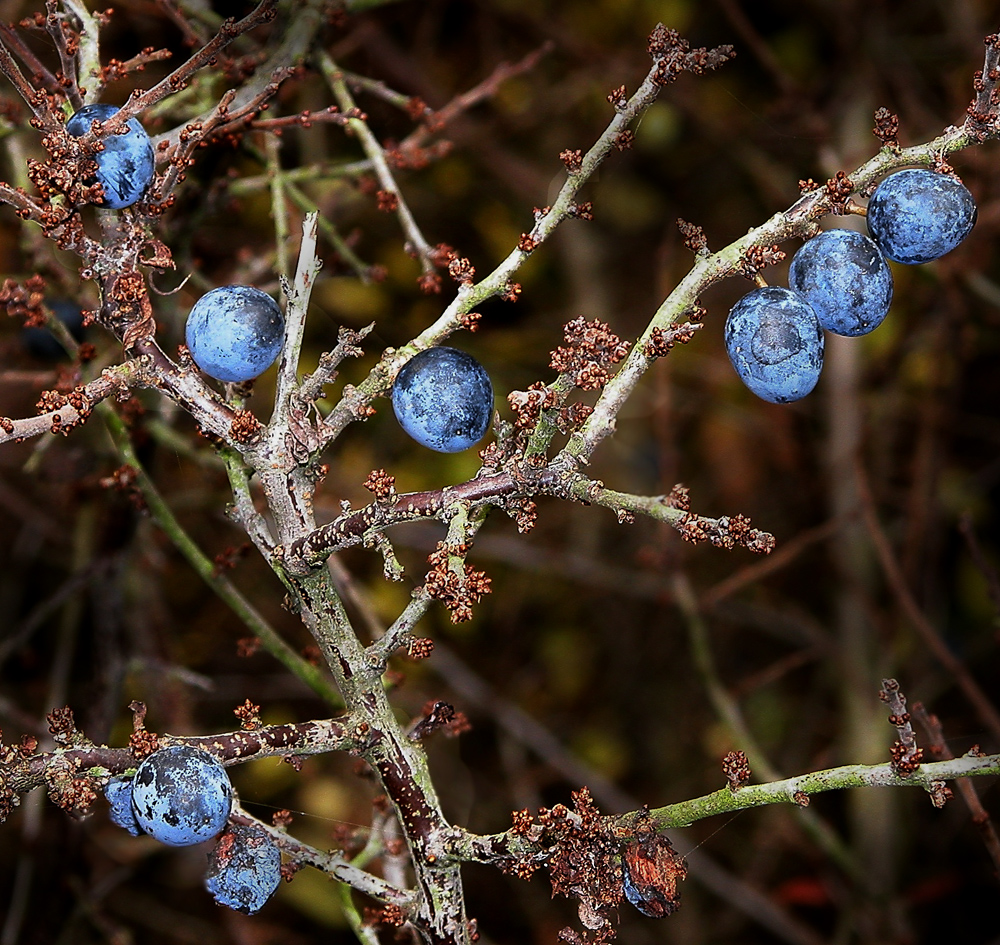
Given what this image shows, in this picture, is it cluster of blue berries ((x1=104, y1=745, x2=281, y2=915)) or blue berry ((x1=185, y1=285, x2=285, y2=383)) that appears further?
blue berry ((x1=185, y1=285, x2=285, y2=383))

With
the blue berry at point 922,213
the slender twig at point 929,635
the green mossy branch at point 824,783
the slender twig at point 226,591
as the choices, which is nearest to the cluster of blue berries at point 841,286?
the blue berry at point 922,213

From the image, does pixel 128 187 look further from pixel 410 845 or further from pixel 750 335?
pixel 410 845

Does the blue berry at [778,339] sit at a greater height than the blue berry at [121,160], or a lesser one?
lesser

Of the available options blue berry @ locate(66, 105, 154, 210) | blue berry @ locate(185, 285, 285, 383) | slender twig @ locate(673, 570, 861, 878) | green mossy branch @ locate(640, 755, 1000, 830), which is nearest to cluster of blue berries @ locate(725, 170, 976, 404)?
green mossy branch @ locate(640, 755, 1000, 830)

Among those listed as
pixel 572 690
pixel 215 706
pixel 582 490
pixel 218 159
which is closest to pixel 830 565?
pixel 572 690

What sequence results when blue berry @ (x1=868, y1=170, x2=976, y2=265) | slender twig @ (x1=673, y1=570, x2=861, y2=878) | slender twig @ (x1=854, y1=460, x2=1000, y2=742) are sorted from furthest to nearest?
slender twig @ (x1=673, y1=570, x2=861, y2=878) < slender twig @ (x1=854, y1=460, x2=1000, y2=742) < blue berry @ (x1=868, y1=170, x2=976, y2=265)

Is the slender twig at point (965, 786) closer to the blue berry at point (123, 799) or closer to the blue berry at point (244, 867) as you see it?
the blue berry at point (244, 867)

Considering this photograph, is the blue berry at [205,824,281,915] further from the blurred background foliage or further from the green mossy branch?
the blurred background foliage
